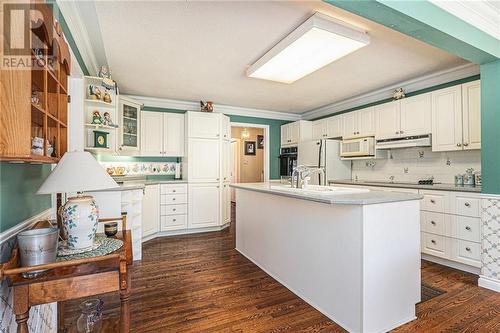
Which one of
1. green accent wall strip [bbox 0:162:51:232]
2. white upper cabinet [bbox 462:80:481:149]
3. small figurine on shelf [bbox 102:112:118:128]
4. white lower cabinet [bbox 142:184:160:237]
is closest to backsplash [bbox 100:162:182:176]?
white lower cabinet [bbox 142:184:160:237]

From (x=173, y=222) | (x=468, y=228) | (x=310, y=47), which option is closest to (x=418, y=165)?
(x=468, y=228)

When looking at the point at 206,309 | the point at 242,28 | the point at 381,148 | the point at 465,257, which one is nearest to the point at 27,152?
the point at 206,309

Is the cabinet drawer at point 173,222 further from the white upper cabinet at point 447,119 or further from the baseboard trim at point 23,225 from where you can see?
the white upper cabinet at point 447,119

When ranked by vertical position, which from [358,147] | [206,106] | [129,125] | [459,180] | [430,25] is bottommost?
[459,180]

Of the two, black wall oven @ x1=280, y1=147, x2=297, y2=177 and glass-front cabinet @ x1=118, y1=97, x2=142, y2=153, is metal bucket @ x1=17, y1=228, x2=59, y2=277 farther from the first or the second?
black wall oven @ x1=280, y1=147, x2=297, y2=177

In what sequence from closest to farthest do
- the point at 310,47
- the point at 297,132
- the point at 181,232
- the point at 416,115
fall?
1. the point at 310,47
2. the point at 416,115
3. the point at 181,232
4. the point at 297,132

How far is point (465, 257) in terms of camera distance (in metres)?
2.82

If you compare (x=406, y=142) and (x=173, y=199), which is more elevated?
(x=406, y=142)

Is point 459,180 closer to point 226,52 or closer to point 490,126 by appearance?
point 490,126

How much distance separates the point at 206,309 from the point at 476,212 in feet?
9.61

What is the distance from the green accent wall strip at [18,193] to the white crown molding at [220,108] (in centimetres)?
333

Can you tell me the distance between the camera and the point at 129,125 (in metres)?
4.11

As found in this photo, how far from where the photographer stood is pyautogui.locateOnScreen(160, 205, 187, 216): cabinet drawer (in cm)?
441

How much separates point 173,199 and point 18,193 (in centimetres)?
323
